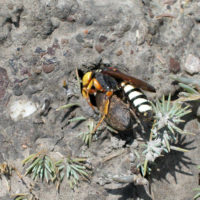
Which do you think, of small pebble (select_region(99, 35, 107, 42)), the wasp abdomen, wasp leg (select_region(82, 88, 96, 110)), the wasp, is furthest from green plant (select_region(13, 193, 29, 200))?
small pebble (select_region(99, 35, 107, 42))

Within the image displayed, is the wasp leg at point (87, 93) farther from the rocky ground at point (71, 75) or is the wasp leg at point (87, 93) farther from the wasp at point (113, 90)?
the rocky ground at point (71, 75)

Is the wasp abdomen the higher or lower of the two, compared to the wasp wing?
lower

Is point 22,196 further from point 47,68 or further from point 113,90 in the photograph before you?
point 113,90

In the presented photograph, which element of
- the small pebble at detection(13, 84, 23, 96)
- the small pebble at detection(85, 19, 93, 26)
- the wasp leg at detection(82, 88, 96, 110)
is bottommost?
the wasp leg at detection(82, 88, 96, 110)

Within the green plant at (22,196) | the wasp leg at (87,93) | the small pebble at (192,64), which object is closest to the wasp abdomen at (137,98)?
the wasp leg at (87,93)

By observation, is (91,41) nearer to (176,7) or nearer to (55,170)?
(176,7)

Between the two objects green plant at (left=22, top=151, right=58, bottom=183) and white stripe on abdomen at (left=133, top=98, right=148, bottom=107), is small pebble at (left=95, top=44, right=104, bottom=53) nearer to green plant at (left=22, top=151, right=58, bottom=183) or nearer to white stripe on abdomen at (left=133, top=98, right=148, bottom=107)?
white stripe on abdomen at (left=133, top=98, right=148, bottom=107)
